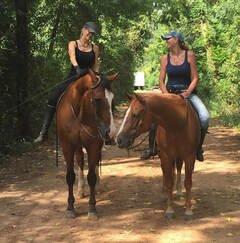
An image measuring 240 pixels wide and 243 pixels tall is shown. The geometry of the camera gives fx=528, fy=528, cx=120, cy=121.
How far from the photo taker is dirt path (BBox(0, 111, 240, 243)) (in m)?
Answer: 6.61

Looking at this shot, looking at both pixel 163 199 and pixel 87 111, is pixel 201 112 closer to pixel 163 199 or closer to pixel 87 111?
pixel 87 111

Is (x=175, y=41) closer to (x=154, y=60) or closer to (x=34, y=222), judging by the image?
(x=34, y=222)

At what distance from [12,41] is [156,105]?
9503 millimetres

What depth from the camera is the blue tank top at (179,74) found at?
24.9 feet

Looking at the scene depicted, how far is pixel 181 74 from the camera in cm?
766

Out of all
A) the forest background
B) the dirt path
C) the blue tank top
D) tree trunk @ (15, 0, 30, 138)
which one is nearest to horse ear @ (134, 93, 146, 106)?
the blue tank top

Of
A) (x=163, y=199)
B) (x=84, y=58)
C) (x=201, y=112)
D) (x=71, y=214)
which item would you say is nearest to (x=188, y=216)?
(x=163, y=199)

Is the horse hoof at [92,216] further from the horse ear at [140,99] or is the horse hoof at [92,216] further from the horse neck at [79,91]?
the horse ear at [140,99]

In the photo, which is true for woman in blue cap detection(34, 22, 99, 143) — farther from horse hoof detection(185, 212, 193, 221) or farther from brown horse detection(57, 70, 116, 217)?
horse hoof detection(185, 212, 193, 221)

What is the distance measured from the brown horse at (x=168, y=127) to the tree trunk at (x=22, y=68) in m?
8.81

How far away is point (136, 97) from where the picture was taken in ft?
21.5

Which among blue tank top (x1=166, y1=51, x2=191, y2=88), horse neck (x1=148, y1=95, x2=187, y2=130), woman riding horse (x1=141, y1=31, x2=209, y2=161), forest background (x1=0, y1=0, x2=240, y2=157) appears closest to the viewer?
horse neck (x1=148, y1=95, x2=187, y2=130)

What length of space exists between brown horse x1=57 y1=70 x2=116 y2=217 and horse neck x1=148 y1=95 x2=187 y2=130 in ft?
2.01

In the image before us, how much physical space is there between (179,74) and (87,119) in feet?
4.92
